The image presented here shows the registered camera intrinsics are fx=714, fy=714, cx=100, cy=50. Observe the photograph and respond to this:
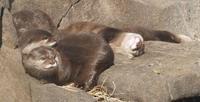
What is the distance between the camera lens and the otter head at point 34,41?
5.68 m

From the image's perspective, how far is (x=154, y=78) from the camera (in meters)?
5.65

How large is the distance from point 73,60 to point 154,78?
0.67m

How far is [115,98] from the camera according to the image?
564cm

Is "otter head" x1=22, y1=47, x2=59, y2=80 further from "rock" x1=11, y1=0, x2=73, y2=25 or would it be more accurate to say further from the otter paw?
"rock" x1=11, y1=0, x2=73, y2=25

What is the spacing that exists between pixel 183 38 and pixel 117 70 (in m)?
1.61

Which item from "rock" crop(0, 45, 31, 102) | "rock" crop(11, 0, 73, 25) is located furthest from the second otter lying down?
"rock" crop(11, 0, 73, 25)

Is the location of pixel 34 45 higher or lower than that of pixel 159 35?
higher

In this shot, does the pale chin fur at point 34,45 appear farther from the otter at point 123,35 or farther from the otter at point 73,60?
the otter at point 123,35

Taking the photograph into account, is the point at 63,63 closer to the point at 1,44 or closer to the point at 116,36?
the point at 1,44

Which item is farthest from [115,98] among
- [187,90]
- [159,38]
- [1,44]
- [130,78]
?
[159,38]

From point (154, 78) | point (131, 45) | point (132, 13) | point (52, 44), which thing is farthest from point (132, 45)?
point (132, 13)

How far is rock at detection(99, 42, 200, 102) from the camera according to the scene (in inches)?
219

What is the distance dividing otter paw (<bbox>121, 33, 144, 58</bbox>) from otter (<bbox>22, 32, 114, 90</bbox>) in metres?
0.29

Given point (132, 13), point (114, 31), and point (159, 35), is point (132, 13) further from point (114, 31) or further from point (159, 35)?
point (114, 31)
